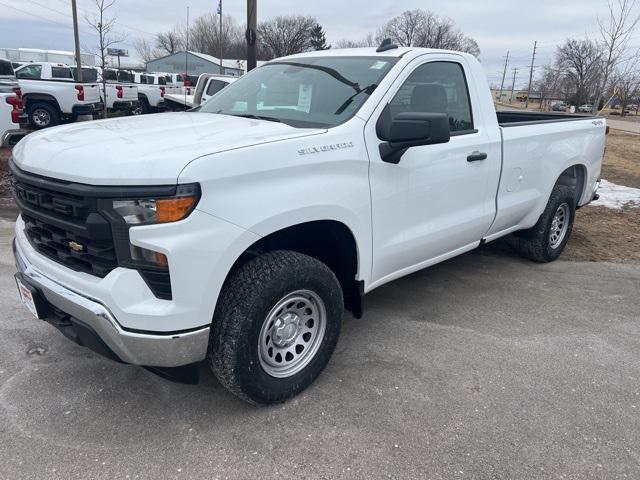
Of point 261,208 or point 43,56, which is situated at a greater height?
point 43,56

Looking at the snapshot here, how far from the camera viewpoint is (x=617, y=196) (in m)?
8.80

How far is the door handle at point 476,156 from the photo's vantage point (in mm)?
3826

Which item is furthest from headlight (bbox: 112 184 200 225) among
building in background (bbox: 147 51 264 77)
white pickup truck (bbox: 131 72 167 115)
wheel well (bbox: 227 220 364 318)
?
building in background (bbox: 147 51 264 77)

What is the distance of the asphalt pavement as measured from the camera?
99.4 inches

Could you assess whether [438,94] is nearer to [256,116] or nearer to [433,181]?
[433,181]

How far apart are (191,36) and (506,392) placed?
3860 inches

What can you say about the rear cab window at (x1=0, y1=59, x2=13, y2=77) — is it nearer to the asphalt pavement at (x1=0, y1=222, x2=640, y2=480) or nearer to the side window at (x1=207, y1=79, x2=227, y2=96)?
the side window at (x1=207, y1=79, x2=227, y2=96)

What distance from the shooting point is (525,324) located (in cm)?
412

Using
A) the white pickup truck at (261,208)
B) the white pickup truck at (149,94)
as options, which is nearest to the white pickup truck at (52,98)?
the white pickup truck at (149,94)

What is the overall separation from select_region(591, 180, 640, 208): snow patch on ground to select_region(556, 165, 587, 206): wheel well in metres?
3.01

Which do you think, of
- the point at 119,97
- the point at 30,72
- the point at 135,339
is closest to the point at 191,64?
the point at 119,97

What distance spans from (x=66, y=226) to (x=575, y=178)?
16.7ft

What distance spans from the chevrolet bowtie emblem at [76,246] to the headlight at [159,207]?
1.09 ft

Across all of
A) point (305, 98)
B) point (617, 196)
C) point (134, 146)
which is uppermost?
point (305, 98)
